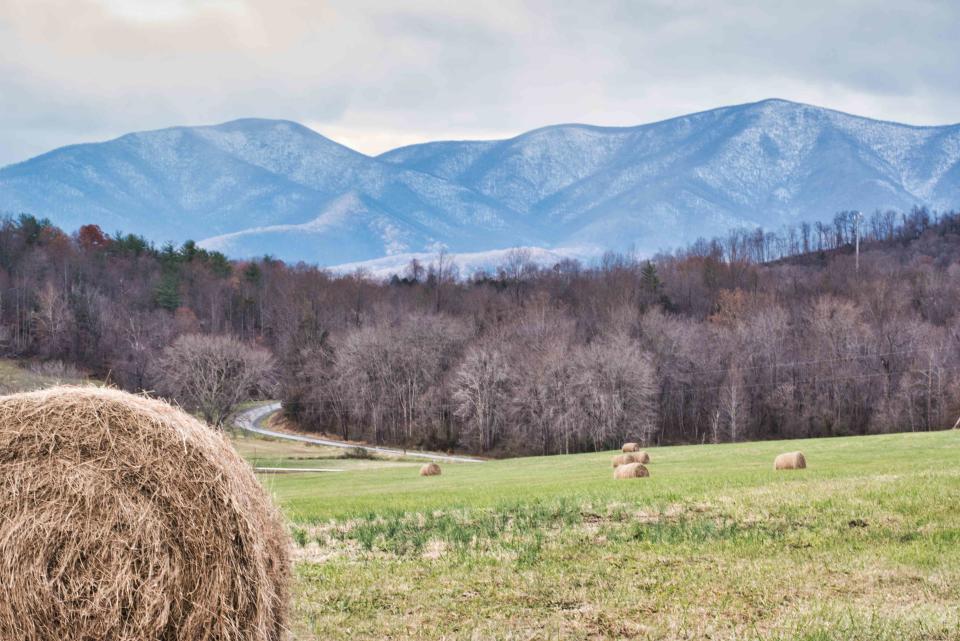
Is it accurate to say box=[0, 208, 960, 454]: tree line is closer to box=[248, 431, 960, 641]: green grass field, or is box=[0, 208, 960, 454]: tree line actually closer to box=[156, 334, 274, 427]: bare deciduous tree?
box=[156, 334, 274, 427]: bare deciduous tree

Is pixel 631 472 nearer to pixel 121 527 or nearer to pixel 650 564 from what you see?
pixel 650 564

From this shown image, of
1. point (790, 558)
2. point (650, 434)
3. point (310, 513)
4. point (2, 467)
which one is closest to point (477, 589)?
point (790, 558)

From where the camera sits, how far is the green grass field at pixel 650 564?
1004cm

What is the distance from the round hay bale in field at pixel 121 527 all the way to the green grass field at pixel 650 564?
75.6 inches

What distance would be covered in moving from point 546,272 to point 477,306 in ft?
115

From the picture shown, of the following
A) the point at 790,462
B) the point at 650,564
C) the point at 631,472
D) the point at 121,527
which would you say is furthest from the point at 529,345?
the point at 121,527

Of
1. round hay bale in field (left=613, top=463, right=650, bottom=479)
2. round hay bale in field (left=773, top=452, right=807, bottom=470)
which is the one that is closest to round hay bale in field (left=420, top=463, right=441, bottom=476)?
round hay bale in field (left=613, top=463, right=650, bottom=479)

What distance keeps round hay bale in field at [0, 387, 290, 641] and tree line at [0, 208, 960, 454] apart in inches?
2213

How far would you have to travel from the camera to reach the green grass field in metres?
10.0

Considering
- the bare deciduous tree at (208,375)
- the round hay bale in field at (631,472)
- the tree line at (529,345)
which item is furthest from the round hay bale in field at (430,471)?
the bare deciduous tree at (208,375)

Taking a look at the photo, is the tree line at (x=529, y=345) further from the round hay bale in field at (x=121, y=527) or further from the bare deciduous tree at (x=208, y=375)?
the round hay bale in field at (x=121, y=527)

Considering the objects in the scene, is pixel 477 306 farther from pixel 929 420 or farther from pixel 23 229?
pixel 23 229

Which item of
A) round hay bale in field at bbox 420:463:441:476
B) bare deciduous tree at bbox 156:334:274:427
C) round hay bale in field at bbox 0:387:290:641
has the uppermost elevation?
bare deciduous tree at bbox 156:334:274:427

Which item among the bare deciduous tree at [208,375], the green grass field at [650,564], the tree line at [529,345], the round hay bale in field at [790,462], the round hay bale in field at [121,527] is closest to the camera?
the round hay bale in field at [121,527]
